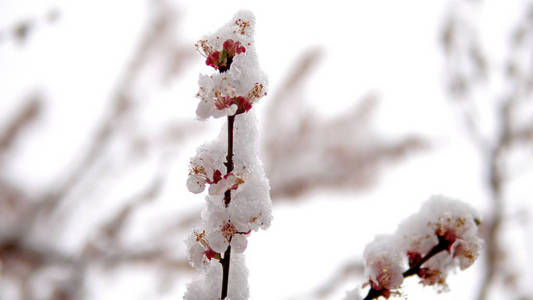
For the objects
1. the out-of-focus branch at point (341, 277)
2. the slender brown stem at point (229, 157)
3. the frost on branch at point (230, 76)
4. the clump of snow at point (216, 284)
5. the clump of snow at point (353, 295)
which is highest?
the out-of-focus branch at point (341, 277)

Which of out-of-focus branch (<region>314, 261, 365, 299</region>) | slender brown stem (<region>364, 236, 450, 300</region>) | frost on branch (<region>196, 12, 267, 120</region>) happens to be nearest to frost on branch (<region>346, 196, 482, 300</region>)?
slender brown stem (<region>364, 236, 450, 300</region>)

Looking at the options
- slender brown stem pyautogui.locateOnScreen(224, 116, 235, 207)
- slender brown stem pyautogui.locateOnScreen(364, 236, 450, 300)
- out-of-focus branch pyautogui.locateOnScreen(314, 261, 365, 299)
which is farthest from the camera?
out-of-focus branch pyautogui.locateOnScreen(314, 261, 365, 299)

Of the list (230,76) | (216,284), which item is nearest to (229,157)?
(230,76)

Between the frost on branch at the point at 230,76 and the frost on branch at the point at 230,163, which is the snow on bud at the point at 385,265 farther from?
the frost on branch at the point at 230,76

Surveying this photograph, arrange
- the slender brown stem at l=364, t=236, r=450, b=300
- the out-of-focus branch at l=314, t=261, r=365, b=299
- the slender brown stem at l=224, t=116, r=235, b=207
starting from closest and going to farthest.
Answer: the slender brown stem at l=224, t=116, r=235, b=207, the slender brown stem at l=364, t=236, r=450, b=300, the out-of-focus branch at l=314, t=261, r=365, b=299

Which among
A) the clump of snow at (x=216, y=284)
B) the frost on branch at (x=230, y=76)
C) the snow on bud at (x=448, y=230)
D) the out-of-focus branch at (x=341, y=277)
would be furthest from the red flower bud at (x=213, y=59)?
the out-of-focus branch at (x=341, y=277)

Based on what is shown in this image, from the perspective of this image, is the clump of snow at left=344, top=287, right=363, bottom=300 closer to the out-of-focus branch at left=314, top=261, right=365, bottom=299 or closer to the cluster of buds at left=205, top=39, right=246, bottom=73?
the cluster of buds at left=205, top=39, right=246, bottom=73
